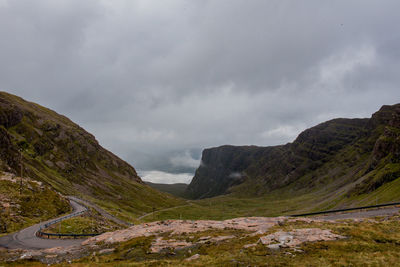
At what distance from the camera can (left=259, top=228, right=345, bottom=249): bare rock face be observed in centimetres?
2327

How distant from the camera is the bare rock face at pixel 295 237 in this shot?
23.3 metres

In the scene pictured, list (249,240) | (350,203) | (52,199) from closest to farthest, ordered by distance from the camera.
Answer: (249,240)
(52,199)
(350,203)

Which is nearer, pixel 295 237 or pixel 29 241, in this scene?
pixel 295 237

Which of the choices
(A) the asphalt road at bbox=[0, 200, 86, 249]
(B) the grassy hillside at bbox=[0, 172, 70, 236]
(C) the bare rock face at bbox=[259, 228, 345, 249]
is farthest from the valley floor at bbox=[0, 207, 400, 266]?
(B) the grassy hillside at bbox=[0, 172, 70, 236]

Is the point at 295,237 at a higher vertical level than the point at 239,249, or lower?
higher

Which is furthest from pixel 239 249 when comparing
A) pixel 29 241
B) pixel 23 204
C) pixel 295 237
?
pixel 23 204

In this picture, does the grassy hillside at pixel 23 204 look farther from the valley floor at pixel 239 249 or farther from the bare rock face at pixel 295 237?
the bare rock face at pixel 295 237

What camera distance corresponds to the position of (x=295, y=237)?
25.0 metres

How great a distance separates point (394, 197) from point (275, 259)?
152016 millimetres

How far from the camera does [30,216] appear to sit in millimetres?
69625

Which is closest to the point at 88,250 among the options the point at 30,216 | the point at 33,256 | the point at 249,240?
the point at 33,256

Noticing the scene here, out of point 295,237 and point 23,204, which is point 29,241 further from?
point 295,237

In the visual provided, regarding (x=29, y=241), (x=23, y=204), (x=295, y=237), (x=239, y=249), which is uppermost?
(x=23, y=204)

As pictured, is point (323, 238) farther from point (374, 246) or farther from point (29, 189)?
point (29, 189)
